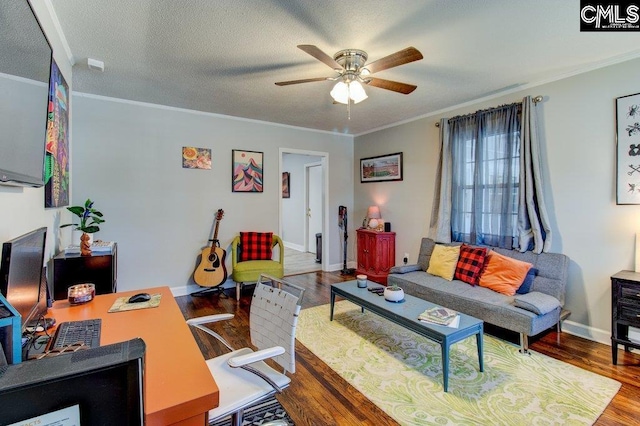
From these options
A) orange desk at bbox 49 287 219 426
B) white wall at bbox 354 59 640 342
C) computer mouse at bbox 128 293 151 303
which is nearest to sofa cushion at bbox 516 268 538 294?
white wall at bbox 354 59 640 342

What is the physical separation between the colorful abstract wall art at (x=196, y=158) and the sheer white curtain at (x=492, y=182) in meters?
3.28

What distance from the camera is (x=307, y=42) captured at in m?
2.40

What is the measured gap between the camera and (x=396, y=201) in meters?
4.96

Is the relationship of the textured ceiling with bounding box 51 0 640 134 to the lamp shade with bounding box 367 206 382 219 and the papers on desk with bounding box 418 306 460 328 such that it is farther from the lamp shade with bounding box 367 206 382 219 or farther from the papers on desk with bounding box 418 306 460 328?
the papers on desk with bounding box 418 306 460 328

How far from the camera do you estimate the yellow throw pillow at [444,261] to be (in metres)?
3.57

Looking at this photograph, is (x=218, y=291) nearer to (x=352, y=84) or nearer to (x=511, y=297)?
(x=352, y=84)

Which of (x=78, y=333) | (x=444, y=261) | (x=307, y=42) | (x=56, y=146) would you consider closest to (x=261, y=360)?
(x=78, y=333)

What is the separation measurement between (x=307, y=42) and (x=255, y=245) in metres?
2.93

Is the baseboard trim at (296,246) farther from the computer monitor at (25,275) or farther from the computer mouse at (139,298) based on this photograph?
the computer monitor at (25,275)

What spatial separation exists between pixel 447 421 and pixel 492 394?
0.49 m

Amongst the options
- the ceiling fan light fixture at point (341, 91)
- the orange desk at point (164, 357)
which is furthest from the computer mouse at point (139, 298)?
the ceiling fan light fixture at point (341, 91)

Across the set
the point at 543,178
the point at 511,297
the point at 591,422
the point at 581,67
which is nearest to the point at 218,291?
the point at 511,297

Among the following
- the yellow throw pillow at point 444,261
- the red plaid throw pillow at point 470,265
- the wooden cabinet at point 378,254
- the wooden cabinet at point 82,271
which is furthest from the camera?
the wooden cabinet at point 378,254

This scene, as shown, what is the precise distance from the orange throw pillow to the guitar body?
3.23m
